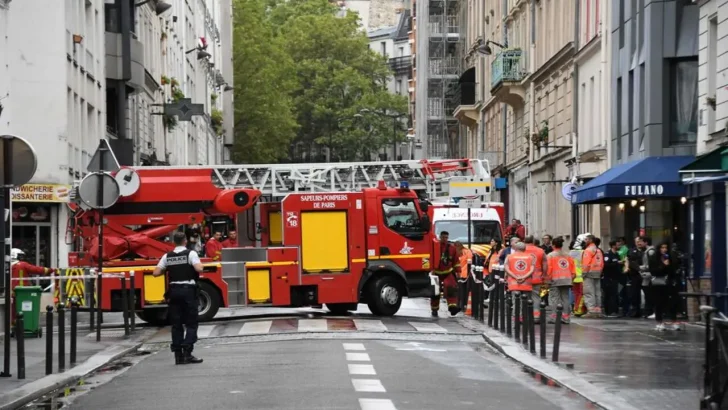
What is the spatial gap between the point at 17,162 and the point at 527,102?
41.0 m

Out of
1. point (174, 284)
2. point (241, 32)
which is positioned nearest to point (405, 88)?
point (241, 32)

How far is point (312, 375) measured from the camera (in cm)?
1712

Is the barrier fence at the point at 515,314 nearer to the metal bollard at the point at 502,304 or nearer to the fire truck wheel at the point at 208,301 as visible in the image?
the metal bollard at the point at 502,304

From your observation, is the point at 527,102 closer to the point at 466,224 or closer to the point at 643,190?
the point at 466,224

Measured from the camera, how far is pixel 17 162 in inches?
714

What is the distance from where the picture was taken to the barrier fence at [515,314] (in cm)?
2056

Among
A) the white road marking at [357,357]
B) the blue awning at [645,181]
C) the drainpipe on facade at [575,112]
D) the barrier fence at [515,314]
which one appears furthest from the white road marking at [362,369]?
the drainpipe on facade at [575,112]

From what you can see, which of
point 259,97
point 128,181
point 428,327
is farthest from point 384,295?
point 259,97

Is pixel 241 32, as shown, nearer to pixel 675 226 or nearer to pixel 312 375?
pixel 675 226

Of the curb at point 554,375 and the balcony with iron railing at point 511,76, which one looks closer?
the curb at point 554,375

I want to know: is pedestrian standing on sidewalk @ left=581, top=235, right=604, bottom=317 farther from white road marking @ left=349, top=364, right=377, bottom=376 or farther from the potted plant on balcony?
white road marking @ left=349, top=364, right=377, bottom=376

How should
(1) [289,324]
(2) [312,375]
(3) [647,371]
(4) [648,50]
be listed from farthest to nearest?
(4) [648,50]
(1) [289,324]
(3) [647,371]
(2) [312,375]

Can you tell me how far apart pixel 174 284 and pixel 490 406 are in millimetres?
7238

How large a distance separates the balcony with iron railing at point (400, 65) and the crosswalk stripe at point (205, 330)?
11391 centimetres
